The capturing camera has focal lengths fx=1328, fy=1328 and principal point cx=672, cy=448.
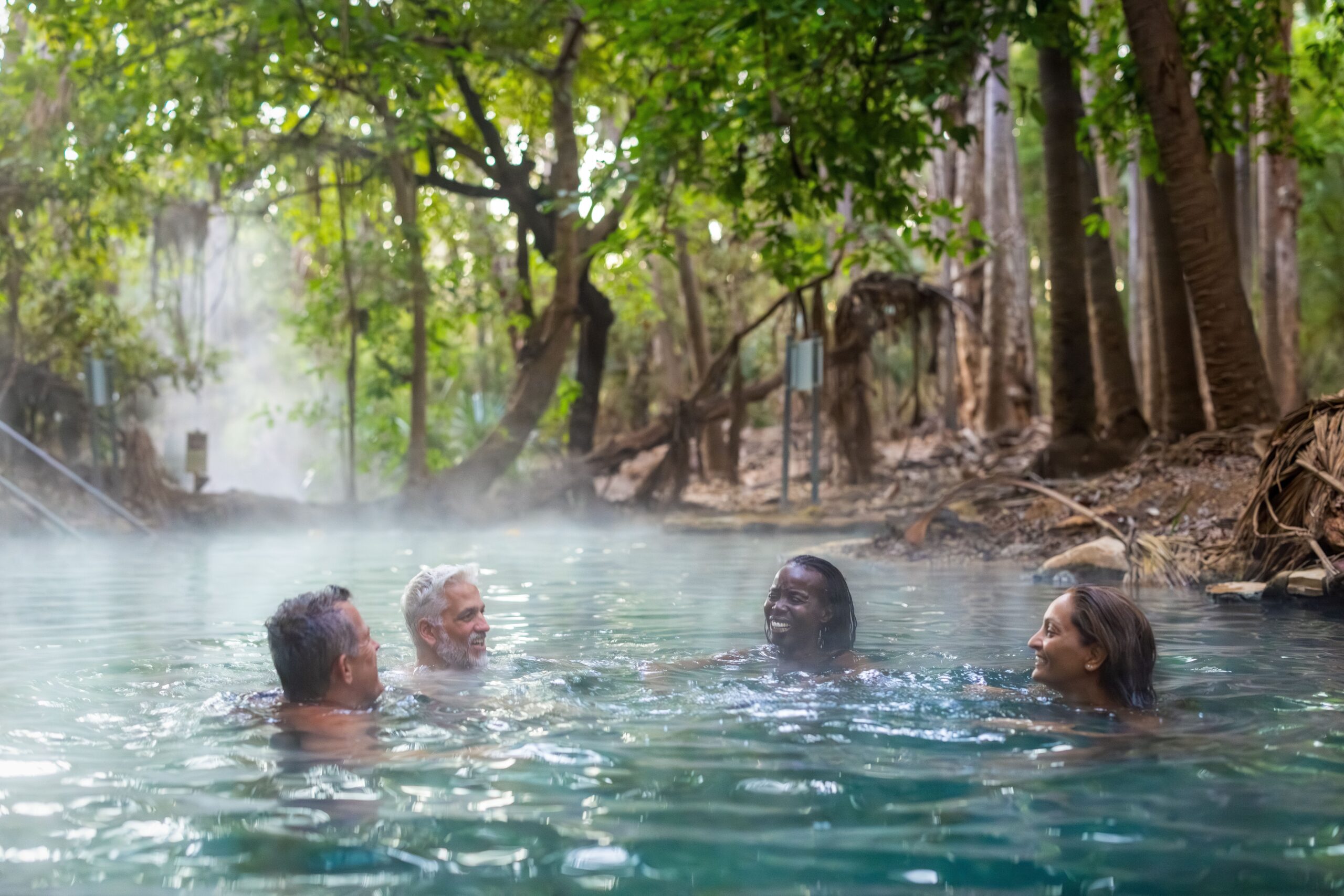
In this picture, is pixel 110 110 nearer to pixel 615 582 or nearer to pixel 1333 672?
pixel 615 582

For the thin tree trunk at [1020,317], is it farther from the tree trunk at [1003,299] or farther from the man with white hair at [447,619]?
the man with white hair at [447,619]

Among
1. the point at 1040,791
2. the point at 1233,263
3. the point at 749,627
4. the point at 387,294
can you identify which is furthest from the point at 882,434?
the point at 1040,791

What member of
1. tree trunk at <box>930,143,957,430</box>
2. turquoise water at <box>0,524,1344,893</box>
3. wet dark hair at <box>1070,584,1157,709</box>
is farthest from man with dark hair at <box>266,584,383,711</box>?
tree trunk at <box>930,143,957,430</box>

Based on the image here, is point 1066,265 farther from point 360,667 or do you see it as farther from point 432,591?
point 360,667

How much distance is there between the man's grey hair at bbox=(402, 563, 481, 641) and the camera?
20.1 ft

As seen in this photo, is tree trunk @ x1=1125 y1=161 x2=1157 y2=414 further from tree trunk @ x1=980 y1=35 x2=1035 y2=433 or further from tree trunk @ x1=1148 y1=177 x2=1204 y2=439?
tree trunk @ x1=1148 y1=177 x2=1204 y2=439

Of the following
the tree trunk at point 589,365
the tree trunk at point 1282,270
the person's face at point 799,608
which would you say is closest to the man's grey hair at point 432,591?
the person's face at point 799,608

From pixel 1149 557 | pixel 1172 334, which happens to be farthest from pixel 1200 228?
pixel 1149 557

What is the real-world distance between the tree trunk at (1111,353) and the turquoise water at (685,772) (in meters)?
6.85

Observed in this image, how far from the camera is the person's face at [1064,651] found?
16.8ft

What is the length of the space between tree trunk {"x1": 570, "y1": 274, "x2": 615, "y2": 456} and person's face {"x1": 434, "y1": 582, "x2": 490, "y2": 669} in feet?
45.3

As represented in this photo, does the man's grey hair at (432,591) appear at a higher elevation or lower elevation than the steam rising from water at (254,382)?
lower

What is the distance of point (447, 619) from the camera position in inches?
241

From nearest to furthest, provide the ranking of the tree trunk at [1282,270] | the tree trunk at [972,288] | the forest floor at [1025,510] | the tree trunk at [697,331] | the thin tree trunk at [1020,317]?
the forest floor at [1025,510]
the tree trunk at [1282,270]
the tree trunk at [697,331]
the thin tree trunk at [1020,317]
the tree trunk at [972,288]
